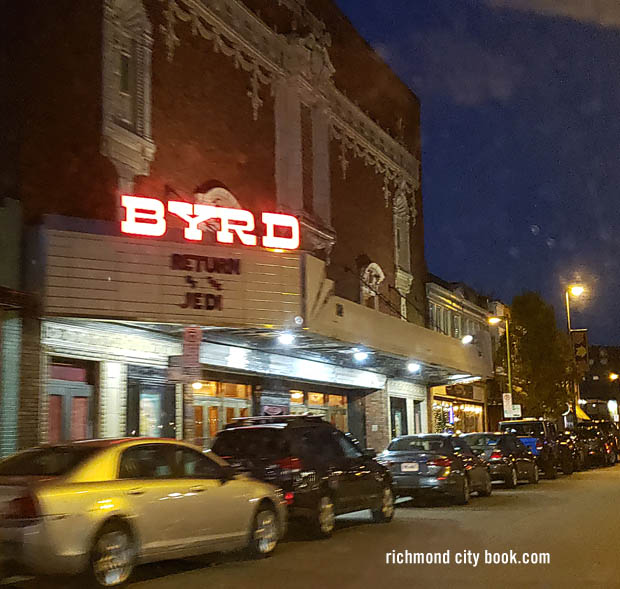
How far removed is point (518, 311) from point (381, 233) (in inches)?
866

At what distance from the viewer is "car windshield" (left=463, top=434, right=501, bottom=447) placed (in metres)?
24.5

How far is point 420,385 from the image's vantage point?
3788cm

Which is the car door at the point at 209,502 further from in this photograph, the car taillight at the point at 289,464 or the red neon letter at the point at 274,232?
the red neon letter at the point at 274,232

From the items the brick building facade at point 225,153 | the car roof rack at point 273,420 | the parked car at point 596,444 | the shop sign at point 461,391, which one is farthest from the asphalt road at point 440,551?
the shop sign at point 461,391

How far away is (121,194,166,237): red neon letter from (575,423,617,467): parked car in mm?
24117

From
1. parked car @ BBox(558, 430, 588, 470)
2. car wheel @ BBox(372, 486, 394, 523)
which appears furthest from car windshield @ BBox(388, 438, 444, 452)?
parked car @ BBox(558, 430, 588, 470)

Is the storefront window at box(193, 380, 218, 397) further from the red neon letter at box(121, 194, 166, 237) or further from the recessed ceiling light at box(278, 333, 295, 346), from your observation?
the red neon letter at box(121, 194, 166, 237)

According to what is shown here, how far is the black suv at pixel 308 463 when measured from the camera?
1361 cm

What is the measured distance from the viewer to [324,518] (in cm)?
1378

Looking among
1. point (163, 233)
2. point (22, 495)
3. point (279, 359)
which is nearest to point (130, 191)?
point (163, 233)

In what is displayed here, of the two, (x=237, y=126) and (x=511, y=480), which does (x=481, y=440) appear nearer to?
(x=511, y=480)

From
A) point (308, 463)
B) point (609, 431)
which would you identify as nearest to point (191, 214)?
point (308, 463)

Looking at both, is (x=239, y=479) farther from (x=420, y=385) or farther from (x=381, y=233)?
(x=420, y=385)

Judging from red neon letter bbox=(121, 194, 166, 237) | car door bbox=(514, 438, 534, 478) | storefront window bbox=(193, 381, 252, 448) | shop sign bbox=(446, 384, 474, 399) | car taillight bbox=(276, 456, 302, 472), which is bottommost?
car door bbox=(514, 438, 534, 478)
